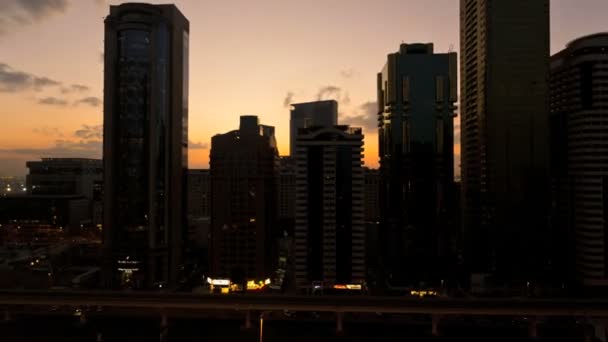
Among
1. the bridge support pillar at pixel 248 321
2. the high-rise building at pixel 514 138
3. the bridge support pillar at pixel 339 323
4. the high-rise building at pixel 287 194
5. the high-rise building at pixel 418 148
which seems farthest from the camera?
the high-rise building at pixel 287 194

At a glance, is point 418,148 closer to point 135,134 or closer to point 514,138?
point 514,138

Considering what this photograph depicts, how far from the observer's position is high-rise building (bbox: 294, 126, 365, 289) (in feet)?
247

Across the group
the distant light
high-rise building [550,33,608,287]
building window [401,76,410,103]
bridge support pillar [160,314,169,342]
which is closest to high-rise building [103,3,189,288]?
the distant light

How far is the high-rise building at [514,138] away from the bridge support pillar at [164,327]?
169ft

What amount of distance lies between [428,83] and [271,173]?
3269 centimetres

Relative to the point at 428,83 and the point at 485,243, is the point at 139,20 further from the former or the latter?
the point at 485,243

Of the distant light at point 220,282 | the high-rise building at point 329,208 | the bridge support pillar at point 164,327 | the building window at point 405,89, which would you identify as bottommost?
the bridge support pillar at point 164,327

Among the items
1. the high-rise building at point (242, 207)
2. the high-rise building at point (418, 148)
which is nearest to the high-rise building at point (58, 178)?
the high-rise building at point (242, 207)

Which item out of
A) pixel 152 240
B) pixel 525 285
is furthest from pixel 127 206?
pixel 525 285

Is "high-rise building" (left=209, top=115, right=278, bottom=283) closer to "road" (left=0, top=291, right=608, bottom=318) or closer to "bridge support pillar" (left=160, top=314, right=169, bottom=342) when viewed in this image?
"road" (left=0, top=291, right=608, bottom=318)

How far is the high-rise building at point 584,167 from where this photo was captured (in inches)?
2879

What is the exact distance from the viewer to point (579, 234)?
75500 mm

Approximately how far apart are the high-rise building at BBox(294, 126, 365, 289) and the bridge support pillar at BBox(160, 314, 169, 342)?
2499 cm

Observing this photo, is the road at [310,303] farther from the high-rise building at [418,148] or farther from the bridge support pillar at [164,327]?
the high-rise building at [418,148]
